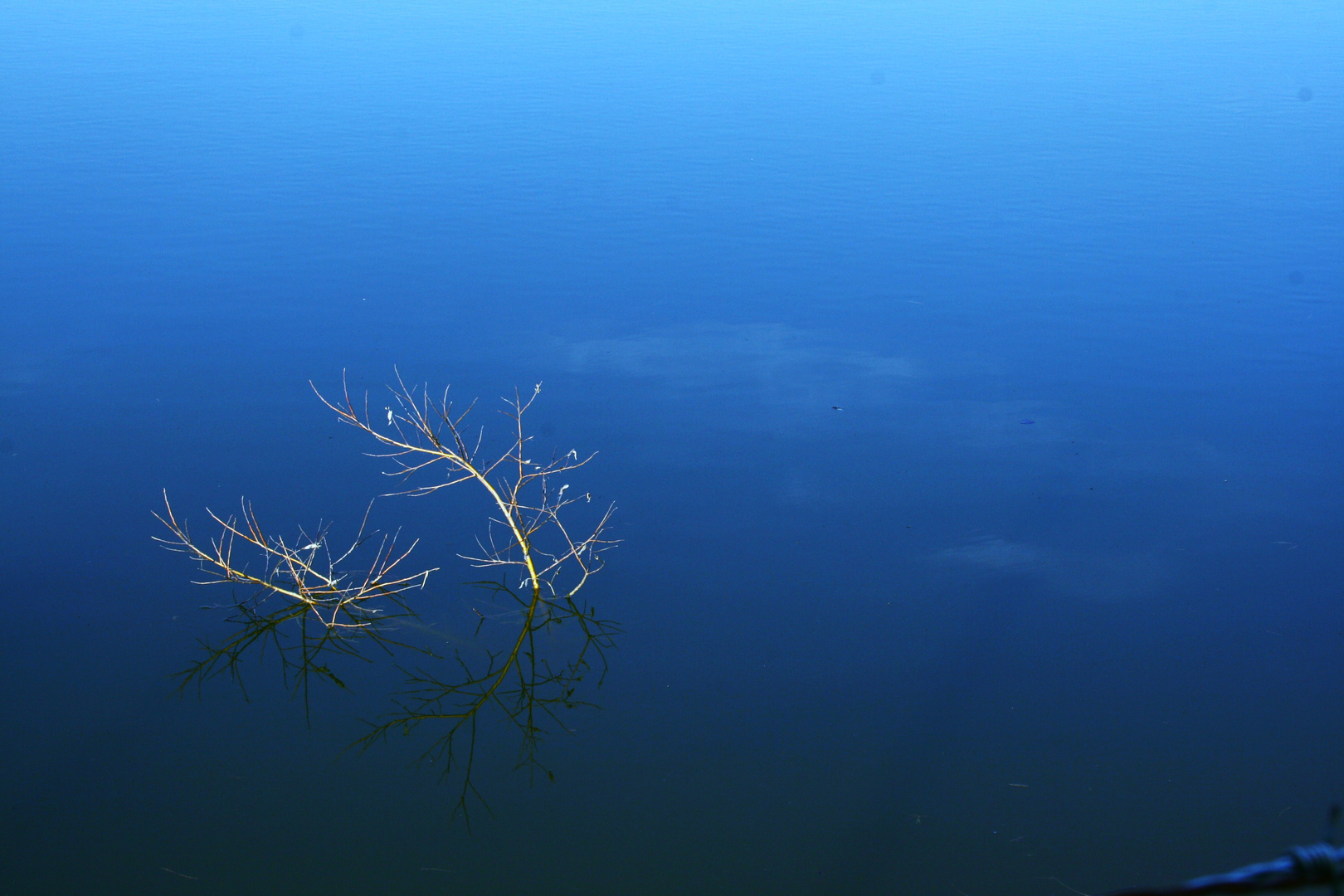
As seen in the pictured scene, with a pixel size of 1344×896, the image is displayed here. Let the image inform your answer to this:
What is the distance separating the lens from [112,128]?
1445 centimetres

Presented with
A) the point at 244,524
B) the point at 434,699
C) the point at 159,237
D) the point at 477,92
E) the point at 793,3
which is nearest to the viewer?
the point at 434,699

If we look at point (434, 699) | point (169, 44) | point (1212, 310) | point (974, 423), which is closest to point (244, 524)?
point (434, 699)

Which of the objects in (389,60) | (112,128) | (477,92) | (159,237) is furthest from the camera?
(389,60)

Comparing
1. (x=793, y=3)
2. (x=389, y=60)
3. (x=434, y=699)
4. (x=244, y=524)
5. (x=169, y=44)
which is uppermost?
(x=793, y=3)

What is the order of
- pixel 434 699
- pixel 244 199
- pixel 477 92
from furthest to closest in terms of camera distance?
1. pixel 477 92
2. pixel 244 199
3. pixel 434 699

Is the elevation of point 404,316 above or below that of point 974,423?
above

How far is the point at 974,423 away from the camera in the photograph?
7.71m

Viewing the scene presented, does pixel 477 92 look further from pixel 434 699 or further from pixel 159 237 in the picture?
pixel 434 699

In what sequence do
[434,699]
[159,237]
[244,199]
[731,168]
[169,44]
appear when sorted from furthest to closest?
[169,44], [731,168], [244,199], [159,237], [434,699]

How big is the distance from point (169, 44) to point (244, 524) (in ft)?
53.0

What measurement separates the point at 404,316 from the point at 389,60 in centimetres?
1055

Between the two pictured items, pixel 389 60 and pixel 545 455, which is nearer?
pixel 545 455

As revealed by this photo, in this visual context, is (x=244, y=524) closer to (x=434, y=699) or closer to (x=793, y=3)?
(x=434, y=699)

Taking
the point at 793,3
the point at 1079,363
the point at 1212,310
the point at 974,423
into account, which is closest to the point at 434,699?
the point at 974,423
